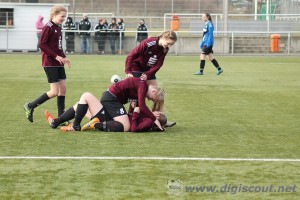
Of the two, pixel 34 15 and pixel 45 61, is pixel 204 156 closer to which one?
pixel 45 61

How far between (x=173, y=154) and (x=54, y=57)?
3.35m

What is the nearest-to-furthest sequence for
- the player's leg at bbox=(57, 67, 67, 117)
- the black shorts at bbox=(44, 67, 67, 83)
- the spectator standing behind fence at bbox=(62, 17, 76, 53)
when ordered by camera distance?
1. the black shorts at bbox=(44, 67, 67, 83)
2. the player's leg at bbox=(57, 67, 67, 117)
3. the spectator standing behind fence at bbox=(62, 17, 76, 53)

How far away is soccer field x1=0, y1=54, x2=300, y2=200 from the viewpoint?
741 centimetres

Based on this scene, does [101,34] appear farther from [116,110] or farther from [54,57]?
[116,110]

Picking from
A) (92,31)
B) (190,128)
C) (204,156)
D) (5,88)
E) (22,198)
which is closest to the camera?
(22,198)

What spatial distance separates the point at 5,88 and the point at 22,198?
11.3 metres

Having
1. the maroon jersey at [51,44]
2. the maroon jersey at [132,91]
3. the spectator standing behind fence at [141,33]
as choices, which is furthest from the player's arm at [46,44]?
the spectator standing behind fence at [141,33]

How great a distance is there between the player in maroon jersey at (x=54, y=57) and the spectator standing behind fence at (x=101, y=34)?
2481cm

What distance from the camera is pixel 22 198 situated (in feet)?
23.0

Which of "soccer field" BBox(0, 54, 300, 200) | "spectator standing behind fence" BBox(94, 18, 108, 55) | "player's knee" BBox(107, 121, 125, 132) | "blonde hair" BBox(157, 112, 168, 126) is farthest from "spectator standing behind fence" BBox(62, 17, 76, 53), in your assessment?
"player's knee" BBox(107, 121, 125, 132)

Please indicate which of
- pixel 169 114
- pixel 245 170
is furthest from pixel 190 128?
pixel 245 170

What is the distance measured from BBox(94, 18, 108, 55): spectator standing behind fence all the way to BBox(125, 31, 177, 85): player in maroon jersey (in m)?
25.2

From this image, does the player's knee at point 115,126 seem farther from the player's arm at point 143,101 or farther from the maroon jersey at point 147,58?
the maroon jersey at point 147,58

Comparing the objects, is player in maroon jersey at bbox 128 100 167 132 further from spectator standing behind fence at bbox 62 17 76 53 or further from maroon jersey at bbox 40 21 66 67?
spectator standing behind fence at bbox 62 17 76 53
